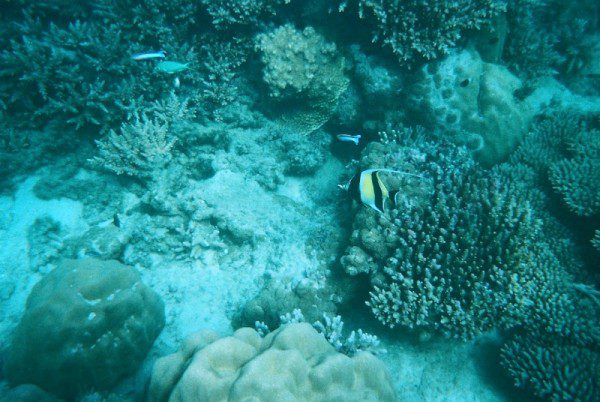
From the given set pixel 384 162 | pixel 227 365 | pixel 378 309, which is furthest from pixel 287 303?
pixel 384 162

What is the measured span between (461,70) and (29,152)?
7863 mm

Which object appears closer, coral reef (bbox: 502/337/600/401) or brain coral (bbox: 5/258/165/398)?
coral reef (bbox: 502/337/600/401)

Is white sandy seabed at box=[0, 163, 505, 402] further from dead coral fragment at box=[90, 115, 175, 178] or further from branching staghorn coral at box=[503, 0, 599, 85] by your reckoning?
branching staghorn coral at box=[503, 0, 599, 85]

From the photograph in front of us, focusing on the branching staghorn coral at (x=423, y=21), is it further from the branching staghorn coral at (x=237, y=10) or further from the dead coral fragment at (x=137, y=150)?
the dead coral fragment at (x=137, y=150)

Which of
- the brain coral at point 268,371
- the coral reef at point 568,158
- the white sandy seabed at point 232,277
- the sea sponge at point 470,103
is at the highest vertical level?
the sea sponge at point 470,103

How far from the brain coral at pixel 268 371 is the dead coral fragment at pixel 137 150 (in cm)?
331

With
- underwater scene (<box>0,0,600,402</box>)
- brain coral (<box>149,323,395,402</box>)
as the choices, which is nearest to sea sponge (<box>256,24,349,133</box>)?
underwater scene (<box>0,0,600,402</box>)

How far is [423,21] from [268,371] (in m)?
5.71

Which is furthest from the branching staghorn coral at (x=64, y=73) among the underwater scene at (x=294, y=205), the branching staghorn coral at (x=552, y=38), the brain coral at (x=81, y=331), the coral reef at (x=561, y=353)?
the branching staghorn coral at (x=552, y=38)

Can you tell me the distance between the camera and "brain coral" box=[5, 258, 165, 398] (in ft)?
12.3

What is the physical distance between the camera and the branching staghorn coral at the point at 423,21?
17.3 feet

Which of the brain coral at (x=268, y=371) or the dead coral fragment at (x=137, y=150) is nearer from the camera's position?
the brain coral at (x=268, y=371)

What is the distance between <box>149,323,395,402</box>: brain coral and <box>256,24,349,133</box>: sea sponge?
4324 millimetres

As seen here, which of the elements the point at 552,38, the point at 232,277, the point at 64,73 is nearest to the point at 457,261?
the point at 232,277
